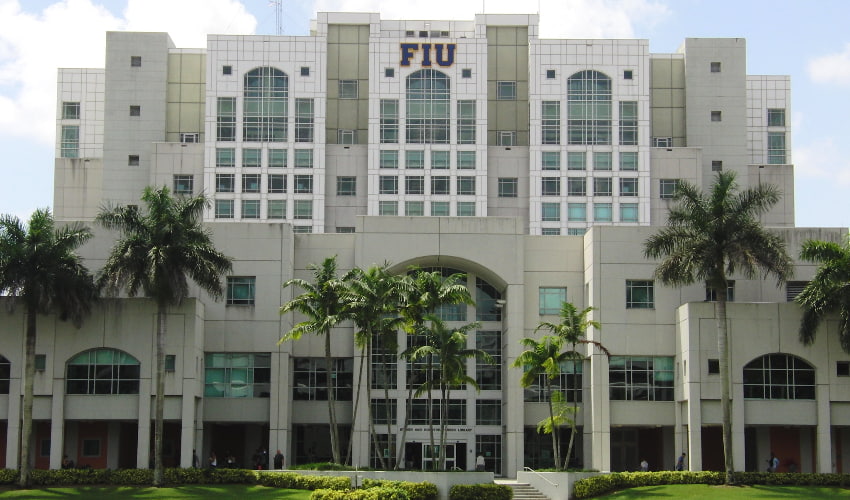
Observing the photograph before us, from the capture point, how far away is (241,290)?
6988 centimetres

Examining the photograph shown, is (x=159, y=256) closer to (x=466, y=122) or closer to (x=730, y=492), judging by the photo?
(x=730, y=492)

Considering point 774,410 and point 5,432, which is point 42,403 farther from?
point 774,410

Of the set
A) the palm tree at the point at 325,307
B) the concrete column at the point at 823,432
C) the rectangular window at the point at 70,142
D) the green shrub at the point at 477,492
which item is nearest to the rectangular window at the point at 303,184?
the rectangular window at the point at 70,142

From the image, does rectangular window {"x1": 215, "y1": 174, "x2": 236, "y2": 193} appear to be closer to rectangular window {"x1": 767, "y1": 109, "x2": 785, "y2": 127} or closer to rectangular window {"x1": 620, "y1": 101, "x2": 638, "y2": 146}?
rectangular window {"x1": 620, "y1": 101, "x2": 638, "y2": 146}

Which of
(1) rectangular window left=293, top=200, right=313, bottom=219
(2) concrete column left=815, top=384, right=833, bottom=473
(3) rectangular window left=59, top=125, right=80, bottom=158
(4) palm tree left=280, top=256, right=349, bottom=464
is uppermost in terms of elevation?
(3) rectangular window left=59, top=125, right=80, bottom=158

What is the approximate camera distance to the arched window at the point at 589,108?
10119 cm

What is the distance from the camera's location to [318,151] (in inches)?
3969

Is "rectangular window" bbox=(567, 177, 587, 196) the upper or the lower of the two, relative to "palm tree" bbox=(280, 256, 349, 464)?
upper

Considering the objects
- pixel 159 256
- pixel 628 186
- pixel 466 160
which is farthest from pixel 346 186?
pixel 159 256

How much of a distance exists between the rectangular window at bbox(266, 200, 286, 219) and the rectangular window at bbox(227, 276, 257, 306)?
30632 mm

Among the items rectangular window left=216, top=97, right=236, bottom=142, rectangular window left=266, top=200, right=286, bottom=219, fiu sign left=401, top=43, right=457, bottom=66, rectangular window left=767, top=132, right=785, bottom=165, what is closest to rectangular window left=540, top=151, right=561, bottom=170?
fiu sign left=401, top=43, right=457, bottom=66

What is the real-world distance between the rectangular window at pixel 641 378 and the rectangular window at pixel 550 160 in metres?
35.1

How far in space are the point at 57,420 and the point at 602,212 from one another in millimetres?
52406

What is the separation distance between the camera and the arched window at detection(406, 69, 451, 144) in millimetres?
101188
